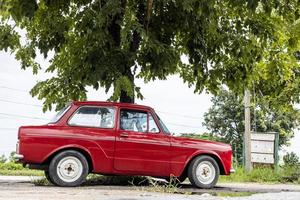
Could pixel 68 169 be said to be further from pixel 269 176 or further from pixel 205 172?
pixel 269 176

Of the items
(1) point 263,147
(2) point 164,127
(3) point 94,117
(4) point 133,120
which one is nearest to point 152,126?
(2) point 164,127

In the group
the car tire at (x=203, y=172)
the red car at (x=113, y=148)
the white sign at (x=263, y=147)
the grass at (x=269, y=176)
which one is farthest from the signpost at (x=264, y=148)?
the car tire at (x=203, y=172)

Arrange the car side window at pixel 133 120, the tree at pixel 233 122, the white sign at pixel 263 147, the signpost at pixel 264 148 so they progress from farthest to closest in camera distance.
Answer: the tree at pixel 233 122 < the white sign at pixel 263 147 < the signpost at pixel 264 148 < the car side window at pixel 133 120

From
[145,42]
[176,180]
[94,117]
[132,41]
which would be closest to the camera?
[94,117]

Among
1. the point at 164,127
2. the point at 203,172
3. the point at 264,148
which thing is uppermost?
the point at 164,127

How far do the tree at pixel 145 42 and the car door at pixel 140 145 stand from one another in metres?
1.06

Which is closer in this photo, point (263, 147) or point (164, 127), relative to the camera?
point (164, 127)

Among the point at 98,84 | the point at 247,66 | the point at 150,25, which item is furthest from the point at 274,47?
the point at 98,84

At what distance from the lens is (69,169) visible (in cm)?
1066

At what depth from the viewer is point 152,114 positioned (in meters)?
11.5

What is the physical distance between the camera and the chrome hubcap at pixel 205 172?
11.5 m

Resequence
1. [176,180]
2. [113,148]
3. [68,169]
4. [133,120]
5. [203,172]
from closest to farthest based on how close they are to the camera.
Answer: [68,169], [113,148], [133,120], [203,172], [176,180]

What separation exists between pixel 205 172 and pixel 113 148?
2.07m

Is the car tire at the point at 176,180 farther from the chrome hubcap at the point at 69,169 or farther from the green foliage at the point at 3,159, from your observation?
the green foliage at the point at 3,159
